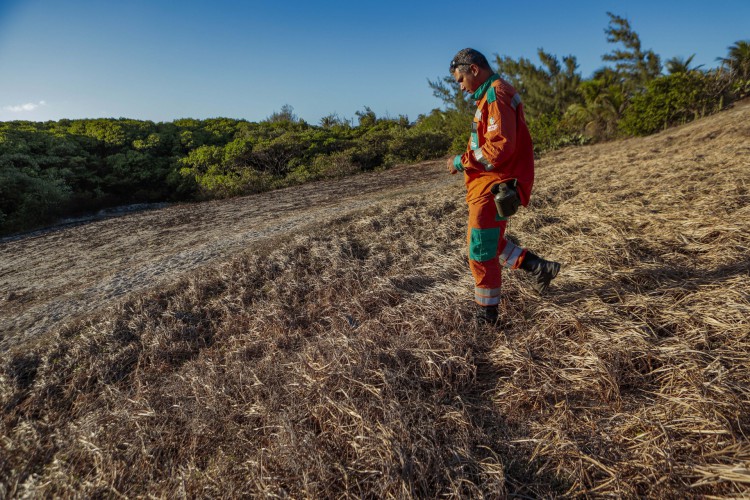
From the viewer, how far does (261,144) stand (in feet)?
44.5

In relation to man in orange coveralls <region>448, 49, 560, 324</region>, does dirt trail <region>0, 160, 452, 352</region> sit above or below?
below

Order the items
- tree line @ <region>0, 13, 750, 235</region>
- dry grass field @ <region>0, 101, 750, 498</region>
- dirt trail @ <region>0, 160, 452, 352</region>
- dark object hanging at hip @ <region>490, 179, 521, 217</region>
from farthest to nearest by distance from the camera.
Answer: tree line @ <region>0, 13, 750, 235</region> → dirt trail @ <region>0, 160, 452, 352</region> → dark object hanging at hip @ <region>490, 179, 521, 217</region> → dry grass field @ <region>0, 101, 750, 498</region>

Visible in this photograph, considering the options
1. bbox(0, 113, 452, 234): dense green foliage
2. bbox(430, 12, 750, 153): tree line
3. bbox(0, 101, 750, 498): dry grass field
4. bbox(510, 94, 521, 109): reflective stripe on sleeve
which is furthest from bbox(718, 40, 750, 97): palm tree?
bbox(510, 94, 521, 109): reflective stripe on sleeve

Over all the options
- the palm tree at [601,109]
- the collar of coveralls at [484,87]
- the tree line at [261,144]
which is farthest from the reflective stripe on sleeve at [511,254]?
the palm tree at [601,109]

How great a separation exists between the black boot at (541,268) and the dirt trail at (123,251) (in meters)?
3.45

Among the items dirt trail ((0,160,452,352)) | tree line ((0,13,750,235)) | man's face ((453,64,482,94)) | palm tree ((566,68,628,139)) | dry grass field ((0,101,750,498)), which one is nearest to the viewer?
dry grass field ((0,101,750,498))

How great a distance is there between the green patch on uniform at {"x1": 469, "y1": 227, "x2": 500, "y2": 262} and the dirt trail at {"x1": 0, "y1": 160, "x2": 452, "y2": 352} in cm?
324

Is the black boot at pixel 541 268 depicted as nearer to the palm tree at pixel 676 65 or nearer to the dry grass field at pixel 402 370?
the dry grass field at pixel 402 370

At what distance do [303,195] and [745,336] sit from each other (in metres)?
8.36

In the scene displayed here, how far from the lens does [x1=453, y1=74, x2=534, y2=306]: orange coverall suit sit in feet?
6.84

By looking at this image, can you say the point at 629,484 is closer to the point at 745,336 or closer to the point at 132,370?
the point at 745,336

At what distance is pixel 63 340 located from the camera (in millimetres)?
2828

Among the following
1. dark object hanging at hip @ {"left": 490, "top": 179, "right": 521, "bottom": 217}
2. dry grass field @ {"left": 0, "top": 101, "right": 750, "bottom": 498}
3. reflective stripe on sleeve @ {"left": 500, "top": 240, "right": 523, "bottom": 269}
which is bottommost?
dry grass field @ {"left": 0, "top": 101, "right": 750, "bottom": 498}

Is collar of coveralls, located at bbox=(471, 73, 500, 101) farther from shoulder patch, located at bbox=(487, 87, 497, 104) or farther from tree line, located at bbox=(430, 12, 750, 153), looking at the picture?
tree line, located at bbox=(430, 12, 750, 153)
